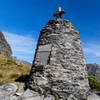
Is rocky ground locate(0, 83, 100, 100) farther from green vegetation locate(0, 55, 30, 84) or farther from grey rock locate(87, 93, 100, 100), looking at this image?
green vegetation locate(0, 55, 30, 84)

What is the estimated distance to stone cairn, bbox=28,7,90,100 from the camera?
5281 mm

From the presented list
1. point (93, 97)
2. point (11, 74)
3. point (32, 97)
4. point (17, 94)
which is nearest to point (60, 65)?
point (32, 97)

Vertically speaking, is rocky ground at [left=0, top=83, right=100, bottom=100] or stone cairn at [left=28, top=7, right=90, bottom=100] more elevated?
stone cairn at [left=28, top=7, right=90, bottom=100]

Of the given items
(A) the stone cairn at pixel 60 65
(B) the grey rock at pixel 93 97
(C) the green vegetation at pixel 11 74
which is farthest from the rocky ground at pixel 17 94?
(C) the green vegetation at pixel 11 74

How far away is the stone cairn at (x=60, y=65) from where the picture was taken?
5.28 meters

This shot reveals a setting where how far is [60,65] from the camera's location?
5680 millimetres

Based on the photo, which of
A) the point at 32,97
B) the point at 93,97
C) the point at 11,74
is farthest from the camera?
the point at 11,74

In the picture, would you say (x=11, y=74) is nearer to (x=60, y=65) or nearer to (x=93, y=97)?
(x=60, y=65)

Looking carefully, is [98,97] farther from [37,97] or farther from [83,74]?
[37,97]

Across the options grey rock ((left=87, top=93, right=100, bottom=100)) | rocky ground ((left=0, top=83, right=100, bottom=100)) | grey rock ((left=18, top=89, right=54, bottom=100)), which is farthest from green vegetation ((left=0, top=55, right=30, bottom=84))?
grey rock ((left=87, top=93, right=100, bottom=100))

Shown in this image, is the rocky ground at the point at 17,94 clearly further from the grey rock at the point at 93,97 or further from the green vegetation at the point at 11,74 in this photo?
the green vegetation at the point at 11,74

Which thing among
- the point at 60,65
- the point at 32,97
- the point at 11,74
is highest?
the point at 60,65

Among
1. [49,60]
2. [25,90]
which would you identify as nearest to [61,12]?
[49,60]

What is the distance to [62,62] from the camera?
574 cm
